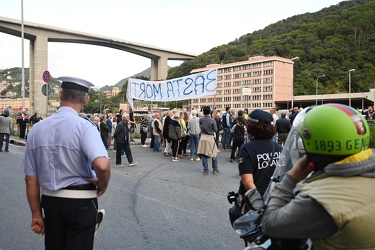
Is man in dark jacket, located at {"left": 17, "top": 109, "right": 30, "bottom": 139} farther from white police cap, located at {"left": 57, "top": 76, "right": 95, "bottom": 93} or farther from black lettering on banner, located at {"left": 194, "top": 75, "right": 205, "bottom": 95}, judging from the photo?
white police cap, located at {"left": 57, "top": 76, "right": 95, "bottom": 93}

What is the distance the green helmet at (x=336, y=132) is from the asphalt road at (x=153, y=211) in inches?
115

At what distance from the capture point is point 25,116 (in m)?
20.0

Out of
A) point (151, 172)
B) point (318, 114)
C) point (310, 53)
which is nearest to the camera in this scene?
point (318, 114)

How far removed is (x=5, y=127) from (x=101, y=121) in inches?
154

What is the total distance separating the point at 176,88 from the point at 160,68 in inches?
3428

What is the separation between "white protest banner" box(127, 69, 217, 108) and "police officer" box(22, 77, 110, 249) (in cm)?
1247

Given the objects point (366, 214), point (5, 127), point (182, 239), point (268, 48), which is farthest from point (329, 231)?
point (268, 48)

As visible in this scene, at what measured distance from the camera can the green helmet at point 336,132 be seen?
1.34 meters

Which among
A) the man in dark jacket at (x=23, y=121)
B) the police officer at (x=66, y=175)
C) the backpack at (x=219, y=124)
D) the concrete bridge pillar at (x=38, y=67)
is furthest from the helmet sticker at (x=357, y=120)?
the concrete bridge pillar at (x=38, y=67)

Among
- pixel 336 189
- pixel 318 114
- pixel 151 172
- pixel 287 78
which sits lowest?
pixel 151 172

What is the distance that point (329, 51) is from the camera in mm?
89688

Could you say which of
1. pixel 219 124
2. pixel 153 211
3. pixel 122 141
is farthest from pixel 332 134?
pixel 219 124

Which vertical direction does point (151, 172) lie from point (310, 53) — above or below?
below

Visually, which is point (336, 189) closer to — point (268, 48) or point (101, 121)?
point (101, 121)
